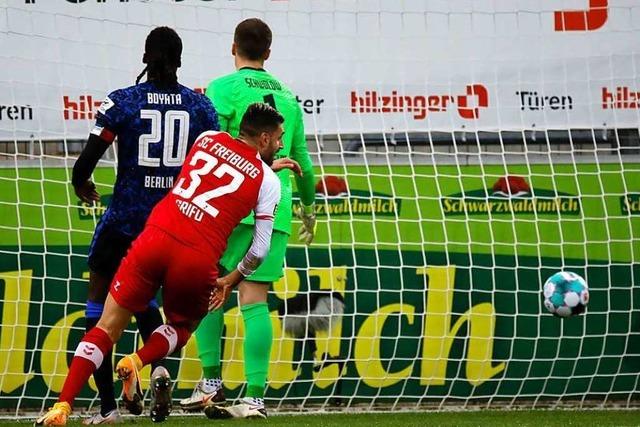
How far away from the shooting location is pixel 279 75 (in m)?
7.95

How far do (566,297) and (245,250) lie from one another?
1939 mm

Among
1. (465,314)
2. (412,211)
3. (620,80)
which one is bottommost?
(465,314)

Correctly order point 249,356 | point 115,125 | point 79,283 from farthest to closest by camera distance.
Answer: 1. point 79,283
2. point 249,356
3. point 115,125

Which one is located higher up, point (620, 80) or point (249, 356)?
point (620, 80)

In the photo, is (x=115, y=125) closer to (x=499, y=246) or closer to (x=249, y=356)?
(x=249, y=356)

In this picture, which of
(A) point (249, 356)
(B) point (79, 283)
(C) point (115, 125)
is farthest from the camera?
(B) point (79, 283)

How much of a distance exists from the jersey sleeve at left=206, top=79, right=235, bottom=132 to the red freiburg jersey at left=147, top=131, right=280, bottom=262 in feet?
3.22

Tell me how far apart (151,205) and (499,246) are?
2951mm

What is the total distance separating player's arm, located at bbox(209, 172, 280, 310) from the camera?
17.5 feet

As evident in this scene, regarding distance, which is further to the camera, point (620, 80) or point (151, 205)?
point (620, 80)

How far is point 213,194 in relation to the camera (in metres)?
5.21

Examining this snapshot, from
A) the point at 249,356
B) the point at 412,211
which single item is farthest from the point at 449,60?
the point at 249,356

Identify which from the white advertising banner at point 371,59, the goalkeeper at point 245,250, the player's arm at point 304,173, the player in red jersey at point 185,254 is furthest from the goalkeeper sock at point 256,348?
the white advertising banner at point 371,59

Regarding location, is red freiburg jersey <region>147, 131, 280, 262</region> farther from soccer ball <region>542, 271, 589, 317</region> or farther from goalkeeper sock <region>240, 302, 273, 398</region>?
soccer ball <region>542, 271, 589, 317</region>
